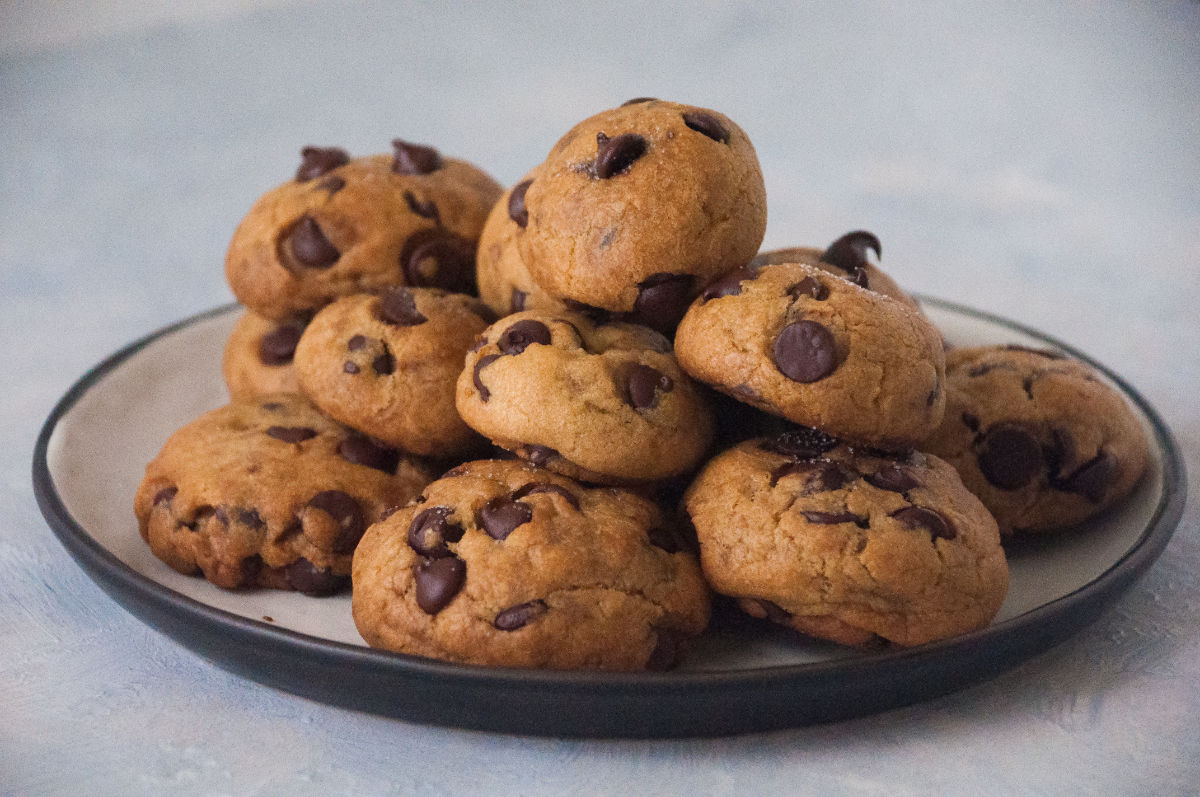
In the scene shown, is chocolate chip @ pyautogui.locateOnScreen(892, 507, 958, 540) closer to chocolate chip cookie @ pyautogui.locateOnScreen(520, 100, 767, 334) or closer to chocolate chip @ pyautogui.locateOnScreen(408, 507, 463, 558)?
chocolate chip cookie @ pyautogui.locateOnScreen(520, 100, 767, 334)

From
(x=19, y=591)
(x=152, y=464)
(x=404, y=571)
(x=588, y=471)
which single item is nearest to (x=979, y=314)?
(x=588, y=471)

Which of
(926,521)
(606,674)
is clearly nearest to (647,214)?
(926,521)

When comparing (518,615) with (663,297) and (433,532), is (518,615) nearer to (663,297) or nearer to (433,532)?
(433,532)

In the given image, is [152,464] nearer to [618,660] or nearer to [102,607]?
[102,607]

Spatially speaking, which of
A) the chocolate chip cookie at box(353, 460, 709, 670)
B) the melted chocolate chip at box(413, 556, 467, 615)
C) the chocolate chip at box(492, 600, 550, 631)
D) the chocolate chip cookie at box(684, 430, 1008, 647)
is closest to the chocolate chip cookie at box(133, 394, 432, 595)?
the chocolate chip cookie at box(353, 460, 709, 670)

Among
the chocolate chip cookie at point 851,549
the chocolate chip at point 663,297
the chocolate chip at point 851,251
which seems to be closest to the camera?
the chocolate chip cookie at point 851,549

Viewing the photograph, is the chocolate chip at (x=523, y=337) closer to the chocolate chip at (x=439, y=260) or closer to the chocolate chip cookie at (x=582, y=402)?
the chocolate chip cookie at (x=582, y=402)

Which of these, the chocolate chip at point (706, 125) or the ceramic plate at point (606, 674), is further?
the chocolate chip at point (706, 125)

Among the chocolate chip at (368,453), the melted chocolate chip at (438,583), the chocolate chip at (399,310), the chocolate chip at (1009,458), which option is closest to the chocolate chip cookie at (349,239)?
the chocolate chip at (399,310)
